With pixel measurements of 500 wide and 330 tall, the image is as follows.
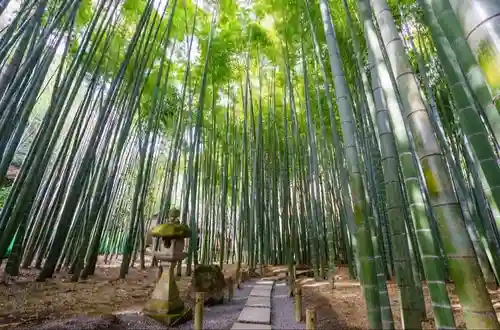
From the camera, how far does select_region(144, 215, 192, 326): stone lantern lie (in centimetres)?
276

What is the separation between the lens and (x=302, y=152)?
7719 mm

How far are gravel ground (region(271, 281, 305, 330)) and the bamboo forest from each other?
34 millimetres

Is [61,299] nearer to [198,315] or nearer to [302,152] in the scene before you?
[198,315]

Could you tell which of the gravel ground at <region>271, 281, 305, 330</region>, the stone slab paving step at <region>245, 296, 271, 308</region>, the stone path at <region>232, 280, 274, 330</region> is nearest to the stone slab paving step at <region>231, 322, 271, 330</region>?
the stone path at <region>232, 280, 274, 330</region>

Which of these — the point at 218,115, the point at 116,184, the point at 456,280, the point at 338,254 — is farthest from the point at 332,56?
the point at 338,254

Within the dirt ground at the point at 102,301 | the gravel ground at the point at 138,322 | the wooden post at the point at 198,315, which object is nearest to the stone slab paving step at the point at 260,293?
the gravel ground at the point at 138,322

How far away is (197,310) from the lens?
7.27ft

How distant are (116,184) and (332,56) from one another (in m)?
7.50

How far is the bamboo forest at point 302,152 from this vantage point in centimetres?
131

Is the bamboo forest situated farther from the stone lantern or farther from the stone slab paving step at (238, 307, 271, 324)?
the stone slab paving step at (238, 307, 271, 324)

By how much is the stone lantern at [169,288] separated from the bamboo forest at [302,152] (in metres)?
0.02

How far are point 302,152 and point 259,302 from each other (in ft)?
16.2

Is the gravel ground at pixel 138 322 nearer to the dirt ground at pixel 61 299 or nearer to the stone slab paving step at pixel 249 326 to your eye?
the stone slab paving step at pixel 249 326

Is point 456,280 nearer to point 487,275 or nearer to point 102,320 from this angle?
point 102,320
